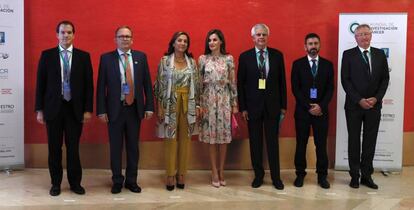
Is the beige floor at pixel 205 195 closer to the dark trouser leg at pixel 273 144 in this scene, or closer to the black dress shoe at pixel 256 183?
the black dress shoe at pixel 256 183

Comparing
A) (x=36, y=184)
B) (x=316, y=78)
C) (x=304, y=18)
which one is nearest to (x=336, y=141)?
(x=316, y=78)

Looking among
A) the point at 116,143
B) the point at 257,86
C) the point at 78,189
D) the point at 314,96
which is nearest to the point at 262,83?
the point at 257,86

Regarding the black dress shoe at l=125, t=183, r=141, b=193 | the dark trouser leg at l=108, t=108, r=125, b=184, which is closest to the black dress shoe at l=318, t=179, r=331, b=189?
the black dress shoe at l=125, t=183, r=141, b=193

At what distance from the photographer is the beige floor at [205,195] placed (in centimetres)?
430

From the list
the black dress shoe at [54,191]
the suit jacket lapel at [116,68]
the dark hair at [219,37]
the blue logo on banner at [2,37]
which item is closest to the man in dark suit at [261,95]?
the dark hair at [219,37]

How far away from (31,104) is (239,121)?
8.54 feet

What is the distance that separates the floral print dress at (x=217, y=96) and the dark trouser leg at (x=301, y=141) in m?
0.77

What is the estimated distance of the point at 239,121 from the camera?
578 cm

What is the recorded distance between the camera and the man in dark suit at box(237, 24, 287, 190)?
15.9ft

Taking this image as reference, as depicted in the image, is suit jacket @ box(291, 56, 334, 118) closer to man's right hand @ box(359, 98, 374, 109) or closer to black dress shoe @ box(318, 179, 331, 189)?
man's right hand @ box(359, 98, 374, 109)

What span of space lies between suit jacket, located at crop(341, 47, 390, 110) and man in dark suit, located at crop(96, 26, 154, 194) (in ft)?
7.02

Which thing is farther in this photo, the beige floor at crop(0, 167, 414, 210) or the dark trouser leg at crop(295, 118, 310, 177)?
the dark trouser leg at crop(295, 118, 310, 177)

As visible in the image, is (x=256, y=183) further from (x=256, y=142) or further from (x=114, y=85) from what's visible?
(x=114, y=85)

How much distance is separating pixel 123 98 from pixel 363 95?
101 inches
